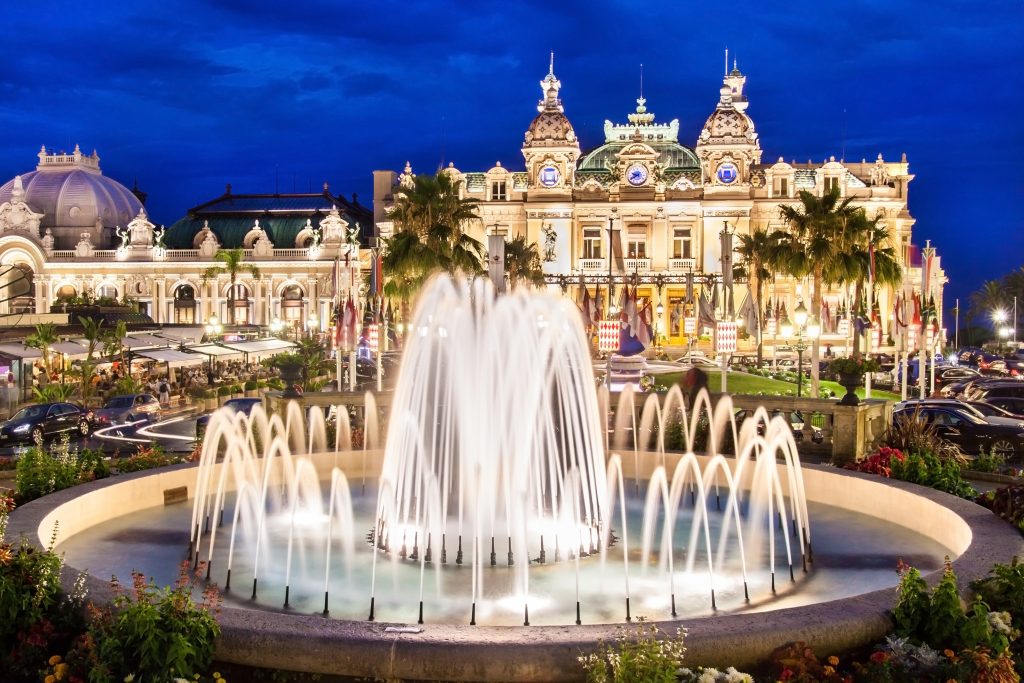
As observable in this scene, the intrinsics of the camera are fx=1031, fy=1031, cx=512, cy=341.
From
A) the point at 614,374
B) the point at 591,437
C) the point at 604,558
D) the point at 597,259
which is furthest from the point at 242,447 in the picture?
the point at 597,259

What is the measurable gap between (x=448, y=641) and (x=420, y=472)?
6963 mm

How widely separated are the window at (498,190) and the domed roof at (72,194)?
4623 centimetres

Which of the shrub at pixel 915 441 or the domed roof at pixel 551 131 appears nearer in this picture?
the shrub at pixel 915 441

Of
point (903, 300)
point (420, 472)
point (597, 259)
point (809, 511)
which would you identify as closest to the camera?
point (420, 472)

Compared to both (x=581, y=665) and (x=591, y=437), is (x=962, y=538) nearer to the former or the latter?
(x=591, y=437)

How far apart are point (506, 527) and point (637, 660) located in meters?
7.07

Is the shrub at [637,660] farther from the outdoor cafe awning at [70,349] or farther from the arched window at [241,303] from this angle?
the arched window at [241,303]

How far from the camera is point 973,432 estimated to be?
26.8 metres

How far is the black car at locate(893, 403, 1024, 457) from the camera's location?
26.3 m

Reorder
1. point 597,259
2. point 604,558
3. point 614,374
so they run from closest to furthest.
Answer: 1. point 604,558
2. point 614,374
3. point 597,259

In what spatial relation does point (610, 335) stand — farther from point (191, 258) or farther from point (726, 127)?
point (191, 258)

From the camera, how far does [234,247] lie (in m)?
106

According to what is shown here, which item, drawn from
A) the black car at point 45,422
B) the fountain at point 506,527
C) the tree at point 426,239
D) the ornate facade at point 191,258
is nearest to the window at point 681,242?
the ornate facade at point 191,258

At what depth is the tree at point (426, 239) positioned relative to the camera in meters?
40.2
